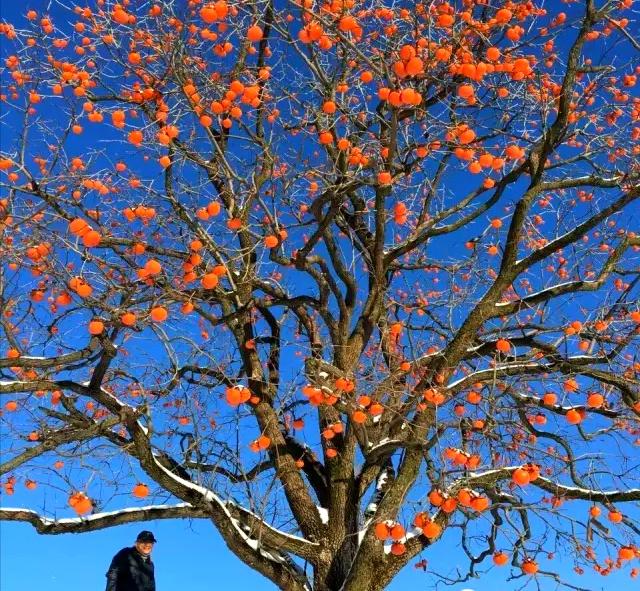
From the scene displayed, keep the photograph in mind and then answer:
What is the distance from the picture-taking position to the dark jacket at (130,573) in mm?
6598

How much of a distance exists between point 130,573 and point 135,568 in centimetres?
7

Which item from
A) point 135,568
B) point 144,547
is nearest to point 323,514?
point 144,547

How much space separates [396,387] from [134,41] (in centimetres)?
445

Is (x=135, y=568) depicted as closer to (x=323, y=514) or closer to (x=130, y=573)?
(x=130, y=573)

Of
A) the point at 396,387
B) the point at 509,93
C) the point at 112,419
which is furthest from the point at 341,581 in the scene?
the point at 509,93

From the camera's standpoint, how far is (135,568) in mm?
6695

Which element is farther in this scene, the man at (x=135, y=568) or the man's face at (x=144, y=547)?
the man's face at (x=144, y=547)

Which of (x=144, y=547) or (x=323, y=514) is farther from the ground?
(x=144, y=547)

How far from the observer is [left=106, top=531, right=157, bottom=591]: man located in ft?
21.7

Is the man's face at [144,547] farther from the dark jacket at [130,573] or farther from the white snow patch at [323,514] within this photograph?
the white snow patch at [323,514]

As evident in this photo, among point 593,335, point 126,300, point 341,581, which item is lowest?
point 341,581

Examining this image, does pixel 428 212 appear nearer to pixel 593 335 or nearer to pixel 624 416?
pixel 593 335

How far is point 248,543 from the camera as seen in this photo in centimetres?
Answer: 636

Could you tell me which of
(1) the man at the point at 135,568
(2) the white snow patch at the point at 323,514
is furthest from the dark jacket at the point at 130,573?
(2) the white snow patch at the point at 323,514
